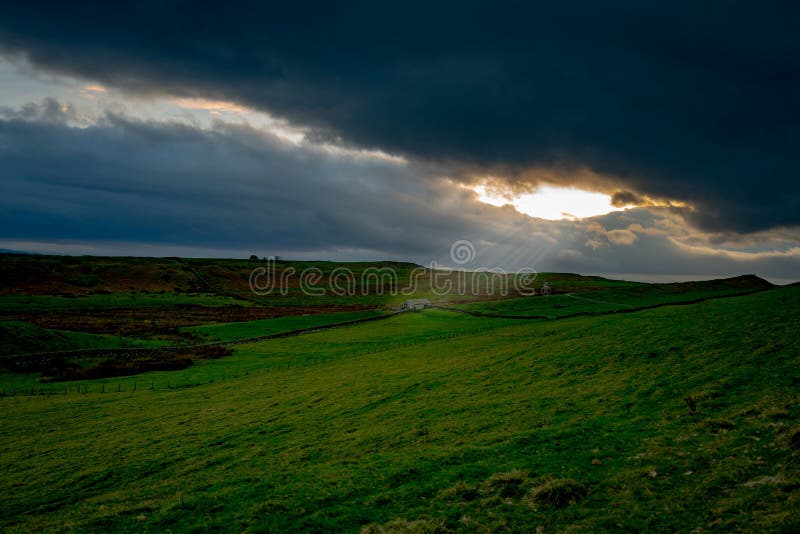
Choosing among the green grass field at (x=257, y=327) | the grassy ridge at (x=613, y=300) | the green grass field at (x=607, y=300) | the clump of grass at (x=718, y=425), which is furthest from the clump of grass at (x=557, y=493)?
the grassy ridge at (x=613, y=300)

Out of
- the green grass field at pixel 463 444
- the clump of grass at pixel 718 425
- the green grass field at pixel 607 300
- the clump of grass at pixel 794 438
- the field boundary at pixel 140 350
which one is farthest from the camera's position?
the green grass field at pixel 607 300

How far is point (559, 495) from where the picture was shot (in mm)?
12312

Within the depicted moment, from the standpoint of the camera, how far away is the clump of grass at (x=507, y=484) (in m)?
13.3

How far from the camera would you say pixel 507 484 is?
13.7 meters

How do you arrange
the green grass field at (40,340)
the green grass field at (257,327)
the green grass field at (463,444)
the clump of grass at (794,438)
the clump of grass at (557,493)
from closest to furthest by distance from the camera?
the green grass field at (463,444), the clump of grass at (557,493), the clump of grass at (794,438), the green grass field at (40,340), the green grass field at (257,327)

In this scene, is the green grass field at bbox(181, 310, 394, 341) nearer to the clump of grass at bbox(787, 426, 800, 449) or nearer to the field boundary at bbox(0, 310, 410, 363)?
the field boundary at bbox(0, 310, 410, 363)

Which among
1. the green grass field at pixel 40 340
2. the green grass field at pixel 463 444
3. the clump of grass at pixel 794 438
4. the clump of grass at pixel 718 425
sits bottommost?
the green grass field at pixel 40 340

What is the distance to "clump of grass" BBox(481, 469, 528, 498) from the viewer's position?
1326 centimetres

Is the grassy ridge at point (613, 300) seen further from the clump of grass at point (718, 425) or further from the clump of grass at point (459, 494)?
the clump of grass at point (459, 494)

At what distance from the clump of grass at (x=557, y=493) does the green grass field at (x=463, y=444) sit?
3.0 inches

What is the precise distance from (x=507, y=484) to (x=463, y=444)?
18.0 ft

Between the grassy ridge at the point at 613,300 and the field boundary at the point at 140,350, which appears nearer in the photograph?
the field boundary at the point at 140,350

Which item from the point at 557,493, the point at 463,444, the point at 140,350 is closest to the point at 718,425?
the point at 557,493

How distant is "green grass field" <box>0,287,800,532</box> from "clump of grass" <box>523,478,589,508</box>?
8 cm
